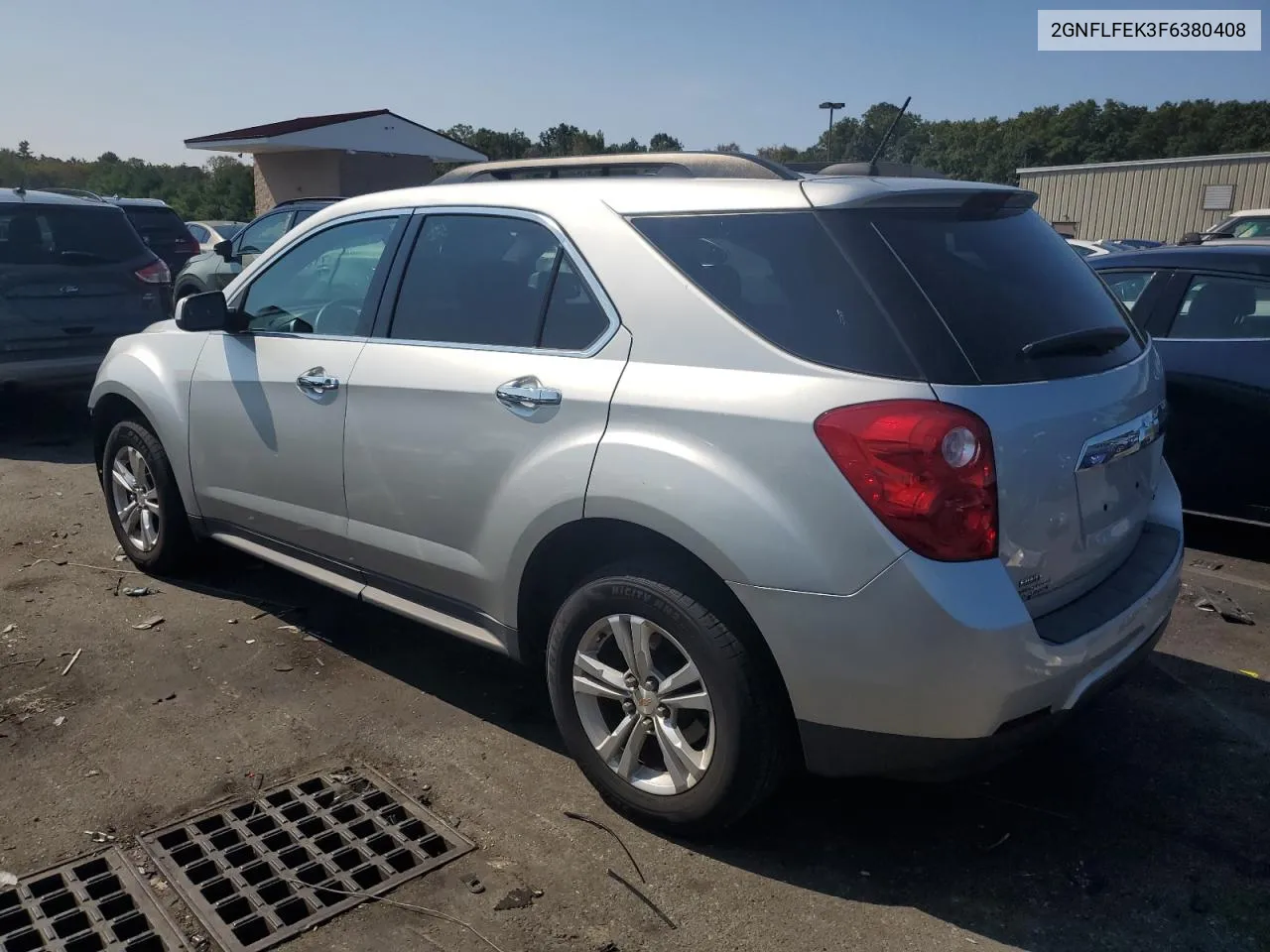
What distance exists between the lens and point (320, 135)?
98.7 ft

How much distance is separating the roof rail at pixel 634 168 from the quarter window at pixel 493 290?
288 mm

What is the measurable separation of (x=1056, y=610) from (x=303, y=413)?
8.90ft

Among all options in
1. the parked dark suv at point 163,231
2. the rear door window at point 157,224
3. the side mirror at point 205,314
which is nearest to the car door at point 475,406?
the side mirror at point 205,314

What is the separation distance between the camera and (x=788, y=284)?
2.74 metres

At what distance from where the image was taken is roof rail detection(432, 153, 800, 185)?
124 inches

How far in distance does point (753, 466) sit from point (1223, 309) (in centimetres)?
392

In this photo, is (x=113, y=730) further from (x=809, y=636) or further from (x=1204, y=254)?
(x=1204, y=254)

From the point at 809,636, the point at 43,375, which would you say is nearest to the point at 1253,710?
the point at 809,636

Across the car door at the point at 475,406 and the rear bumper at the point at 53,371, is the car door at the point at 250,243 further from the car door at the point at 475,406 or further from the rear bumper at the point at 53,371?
the car door at the point at 475,406

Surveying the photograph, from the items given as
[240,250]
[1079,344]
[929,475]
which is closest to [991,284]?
[1079,344]

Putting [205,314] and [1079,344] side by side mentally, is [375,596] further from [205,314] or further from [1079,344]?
[1079,344]

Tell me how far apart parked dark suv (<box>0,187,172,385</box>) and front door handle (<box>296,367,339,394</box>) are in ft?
16.9

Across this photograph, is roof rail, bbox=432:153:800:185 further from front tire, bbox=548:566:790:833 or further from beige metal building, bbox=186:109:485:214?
beige metal building, bbox=186:109:485:214

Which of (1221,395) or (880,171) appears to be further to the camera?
(1221,395)
